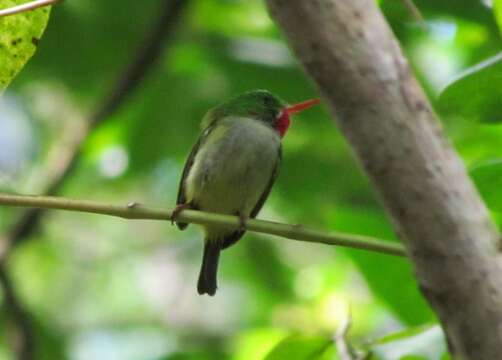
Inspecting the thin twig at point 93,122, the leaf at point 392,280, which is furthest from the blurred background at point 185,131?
the leaf at point 392,280

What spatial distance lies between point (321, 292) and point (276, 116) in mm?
1373

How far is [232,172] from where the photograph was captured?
10.2ft

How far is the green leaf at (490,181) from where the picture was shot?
5.18 ft

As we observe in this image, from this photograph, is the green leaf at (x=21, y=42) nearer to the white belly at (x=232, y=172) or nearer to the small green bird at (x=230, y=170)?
the small green bird at (x=230, y=170)

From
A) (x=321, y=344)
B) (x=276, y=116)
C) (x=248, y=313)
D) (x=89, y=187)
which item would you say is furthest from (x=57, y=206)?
(x=248, y=313)

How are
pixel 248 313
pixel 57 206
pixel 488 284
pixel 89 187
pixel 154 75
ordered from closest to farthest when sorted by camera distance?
pixel 488 284 < pixel 57 206 < pixel 154 75 < pixel 89 187 < pixel 248 313

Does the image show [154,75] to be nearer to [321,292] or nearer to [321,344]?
[321,292]

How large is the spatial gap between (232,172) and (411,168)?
224 cm

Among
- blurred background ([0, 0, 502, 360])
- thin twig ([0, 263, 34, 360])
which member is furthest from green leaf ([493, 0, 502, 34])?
thin twig ([0, 263, 34, 360])

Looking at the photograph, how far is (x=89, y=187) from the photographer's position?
4352mm

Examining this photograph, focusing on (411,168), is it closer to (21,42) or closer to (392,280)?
(21,42)

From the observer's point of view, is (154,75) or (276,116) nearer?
(276,116)

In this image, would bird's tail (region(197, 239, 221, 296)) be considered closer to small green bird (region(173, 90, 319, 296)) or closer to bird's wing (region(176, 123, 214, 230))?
small green bird (region(173, 90, 319, 296))

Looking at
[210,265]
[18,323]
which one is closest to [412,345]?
[210,265]
